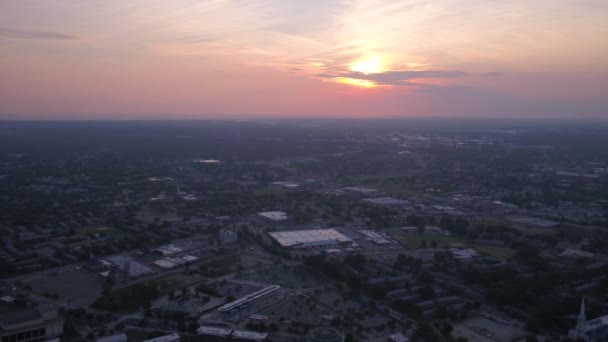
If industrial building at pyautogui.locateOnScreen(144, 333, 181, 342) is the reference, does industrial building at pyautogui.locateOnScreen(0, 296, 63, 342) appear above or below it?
above

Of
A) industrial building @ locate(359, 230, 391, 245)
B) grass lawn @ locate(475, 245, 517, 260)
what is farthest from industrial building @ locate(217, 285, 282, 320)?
grass lawn @ locate(475, 245, 517, 260)

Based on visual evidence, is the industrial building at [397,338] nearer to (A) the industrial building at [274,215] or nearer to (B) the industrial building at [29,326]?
(B) the industrial building at [29,326]

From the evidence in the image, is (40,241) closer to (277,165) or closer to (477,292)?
(477,292)

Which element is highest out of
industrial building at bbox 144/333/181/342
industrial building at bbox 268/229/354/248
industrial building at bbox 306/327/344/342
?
industrial building at bbox 306/327/344/342

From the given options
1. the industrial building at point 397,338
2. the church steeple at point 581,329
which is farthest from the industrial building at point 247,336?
the church steeple at point 581,329

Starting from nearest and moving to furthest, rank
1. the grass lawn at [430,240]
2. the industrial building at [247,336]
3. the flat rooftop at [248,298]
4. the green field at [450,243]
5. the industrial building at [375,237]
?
the industrial building at [247,336], the flat rooftop at [248,298], the green field at [450,243], the grass lawn at [430,240], the industrial building at [375,237]

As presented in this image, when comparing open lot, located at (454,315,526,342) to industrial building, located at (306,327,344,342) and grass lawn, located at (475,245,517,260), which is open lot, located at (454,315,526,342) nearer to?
industrial building, located at (306,327,344,342)

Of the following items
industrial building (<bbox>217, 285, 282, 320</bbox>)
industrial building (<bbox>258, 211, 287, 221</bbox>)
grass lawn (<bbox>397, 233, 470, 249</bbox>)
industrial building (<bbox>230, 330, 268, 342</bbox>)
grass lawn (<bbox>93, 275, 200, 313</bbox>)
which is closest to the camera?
industrial building (<bbox>230, 330, 268, 342</bbox>)

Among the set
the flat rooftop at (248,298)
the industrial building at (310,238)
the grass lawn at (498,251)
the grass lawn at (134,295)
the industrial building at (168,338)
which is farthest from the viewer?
the industrial building at (310,238)

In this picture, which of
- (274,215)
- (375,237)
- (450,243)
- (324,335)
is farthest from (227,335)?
(274,215)
